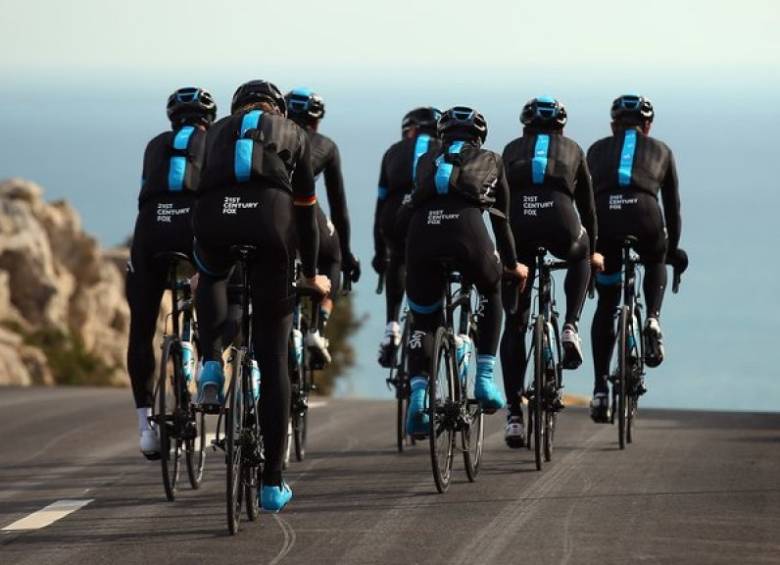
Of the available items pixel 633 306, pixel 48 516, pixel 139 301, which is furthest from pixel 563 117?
pixel 48 516

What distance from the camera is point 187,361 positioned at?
1189 centimetres

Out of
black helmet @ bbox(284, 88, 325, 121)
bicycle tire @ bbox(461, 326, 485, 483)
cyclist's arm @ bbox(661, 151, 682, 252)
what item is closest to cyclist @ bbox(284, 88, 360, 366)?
black helmet @ bbox(284, 88, 325, 121)

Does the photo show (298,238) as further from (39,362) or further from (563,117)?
(39,362)

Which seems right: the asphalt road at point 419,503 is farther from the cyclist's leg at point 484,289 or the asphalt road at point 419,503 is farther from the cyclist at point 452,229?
the cyclist at point 452,229

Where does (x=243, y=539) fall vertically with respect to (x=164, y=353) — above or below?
below

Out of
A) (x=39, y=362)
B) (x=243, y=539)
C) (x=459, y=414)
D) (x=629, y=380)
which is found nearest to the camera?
(x=243, y=539)

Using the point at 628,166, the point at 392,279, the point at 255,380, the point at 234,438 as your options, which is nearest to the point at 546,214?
the point at 628,166

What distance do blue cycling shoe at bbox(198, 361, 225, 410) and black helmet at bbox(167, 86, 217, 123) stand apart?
2.09 m

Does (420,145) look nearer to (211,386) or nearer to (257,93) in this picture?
(257,93)

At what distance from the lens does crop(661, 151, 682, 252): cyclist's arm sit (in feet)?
49.8

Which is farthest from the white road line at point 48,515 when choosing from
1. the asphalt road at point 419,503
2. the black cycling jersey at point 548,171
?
the black cycling jersey at point 548,171

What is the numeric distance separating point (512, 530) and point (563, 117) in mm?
4292

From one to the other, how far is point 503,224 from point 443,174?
1.78 ft

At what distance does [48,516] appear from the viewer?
1113 centimetres
